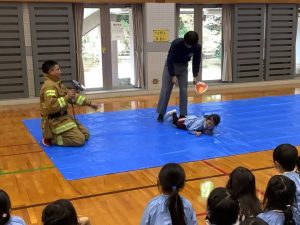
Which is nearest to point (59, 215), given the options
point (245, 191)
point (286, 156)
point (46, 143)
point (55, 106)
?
point (245, 191)

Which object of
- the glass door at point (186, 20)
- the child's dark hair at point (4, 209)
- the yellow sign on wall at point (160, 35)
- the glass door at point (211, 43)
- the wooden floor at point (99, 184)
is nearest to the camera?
the child's dark hair at point (4, 209)

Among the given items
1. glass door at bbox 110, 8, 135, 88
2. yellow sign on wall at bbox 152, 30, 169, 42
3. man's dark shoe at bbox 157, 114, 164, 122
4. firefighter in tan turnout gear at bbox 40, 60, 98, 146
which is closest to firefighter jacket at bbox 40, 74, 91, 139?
firefighter in tan turnout gear at bbox 40, 60, 98, 146

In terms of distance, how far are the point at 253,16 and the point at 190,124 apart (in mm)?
5728

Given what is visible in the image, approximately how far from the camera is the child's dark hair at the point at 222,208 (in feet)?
5.78

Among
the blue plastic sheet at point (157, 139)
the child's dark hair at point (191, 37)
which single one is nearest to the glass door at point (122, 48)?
the blue plastic sheet at point (157, 139)

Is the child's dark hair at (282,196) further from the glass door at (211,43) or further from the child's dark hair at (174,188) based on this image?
the glass door at (211,43)

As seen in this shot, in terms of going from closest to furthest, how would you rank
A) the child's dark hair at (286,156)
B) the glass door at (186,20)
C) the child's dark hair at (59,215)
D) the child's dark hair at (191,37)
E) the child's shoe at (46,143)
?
the child's dark hair at (59,215), the child's dark hair at (286,156), the child's shoe at (46,143), the child's dark hair at (191,37), the glass door at (186,20)

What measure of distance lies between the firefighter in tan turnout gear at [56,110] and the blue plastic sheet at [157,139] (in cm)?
13

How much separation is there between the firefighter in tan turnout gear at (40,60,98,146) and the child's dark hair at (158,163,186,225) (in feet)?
10.3

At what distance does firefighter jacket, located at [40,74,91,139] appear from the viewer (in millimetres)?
4965

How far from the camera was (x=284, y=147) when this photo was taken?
94.7 inches

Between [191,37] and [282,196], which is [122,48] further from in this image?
[282,196]

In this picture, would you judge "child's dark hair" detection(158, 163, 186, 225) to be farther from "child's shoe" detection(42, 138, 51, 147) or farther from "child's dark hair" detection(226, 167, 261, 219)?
"child's shoe" detection(42, 138, 51, 147)

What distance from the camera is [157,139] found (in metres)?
5.34
